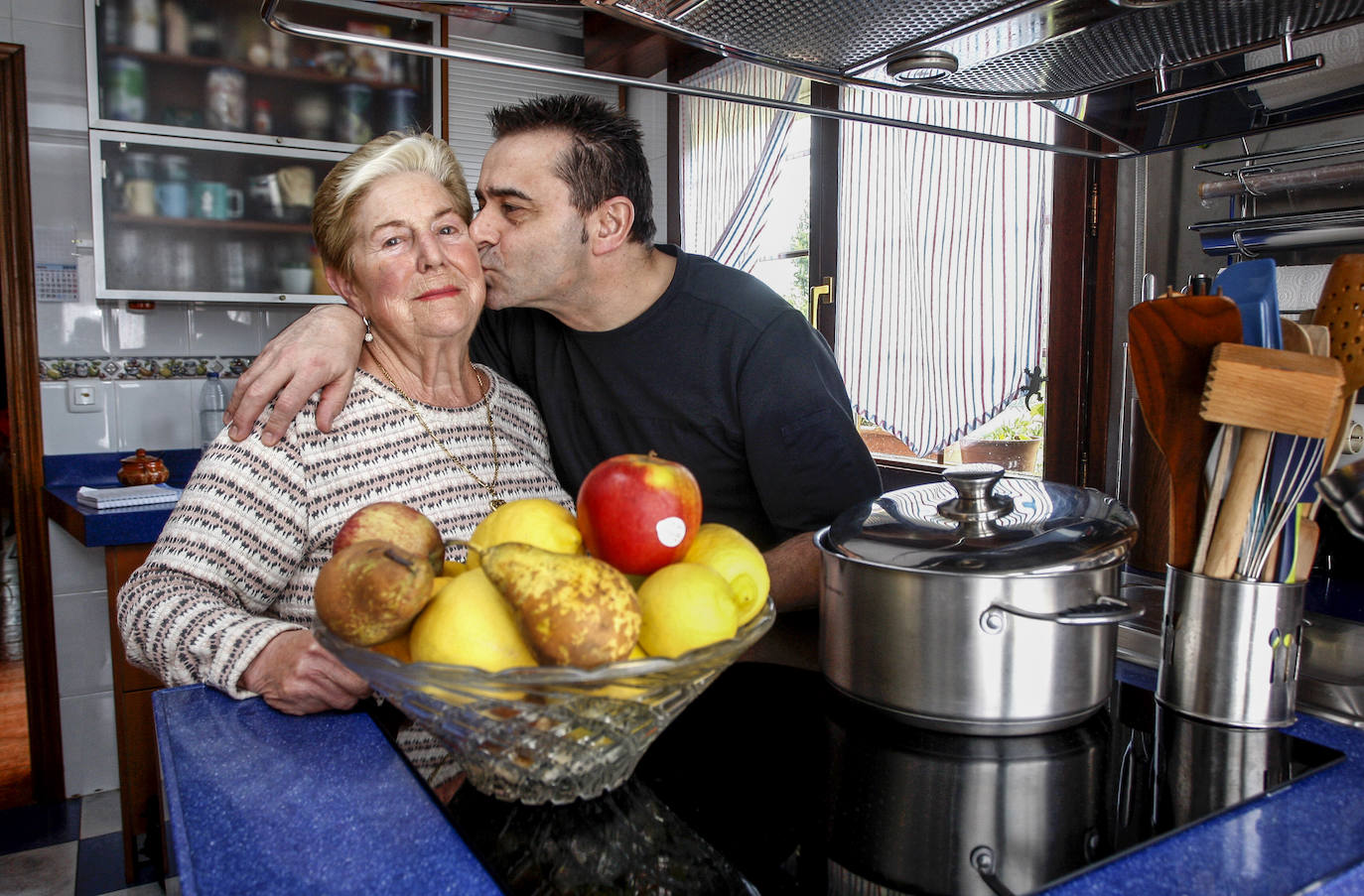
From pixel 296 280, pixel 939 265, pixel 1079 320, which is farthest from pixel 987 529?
pixel 296 280

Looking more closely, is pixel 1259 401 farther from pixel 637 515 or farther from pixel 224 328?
pixel 224 328

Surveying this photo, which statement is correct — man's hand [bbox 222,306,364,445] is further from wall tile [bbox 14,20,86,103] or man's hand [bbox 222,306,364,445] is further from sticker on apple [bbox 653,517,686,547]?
wall tile [bbox 14,20,86,103]

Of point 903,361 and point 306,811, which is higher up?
point 903,361

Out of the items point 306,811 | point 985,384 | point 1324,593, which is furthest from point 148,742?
point 1324,593

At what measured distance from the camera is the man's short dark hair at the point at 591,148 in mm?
1612

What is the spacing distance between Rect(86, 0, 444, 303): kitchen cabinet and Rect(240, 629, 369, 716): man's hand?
257 centimetres

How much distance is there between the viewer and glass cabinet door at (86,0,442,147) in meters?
2.93

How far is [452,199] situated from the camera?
1346mm

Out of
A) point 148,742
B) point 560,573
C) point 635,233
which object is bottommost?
point 148,742

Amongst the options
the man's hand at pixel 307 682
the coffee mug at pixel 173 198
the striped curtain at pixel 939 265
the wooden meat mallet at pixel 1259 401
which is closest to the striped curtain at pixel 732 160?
the striped curtain at pixel 939 265

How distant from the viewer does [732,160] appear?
3.71m

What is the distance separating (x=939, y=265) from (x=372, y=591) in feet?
8.12

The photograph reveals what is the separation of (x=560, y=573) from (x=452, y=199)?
92cm

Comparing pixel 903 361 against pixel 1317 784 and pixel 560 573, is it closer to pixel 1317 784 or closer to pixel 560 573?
pixel 1317 784
